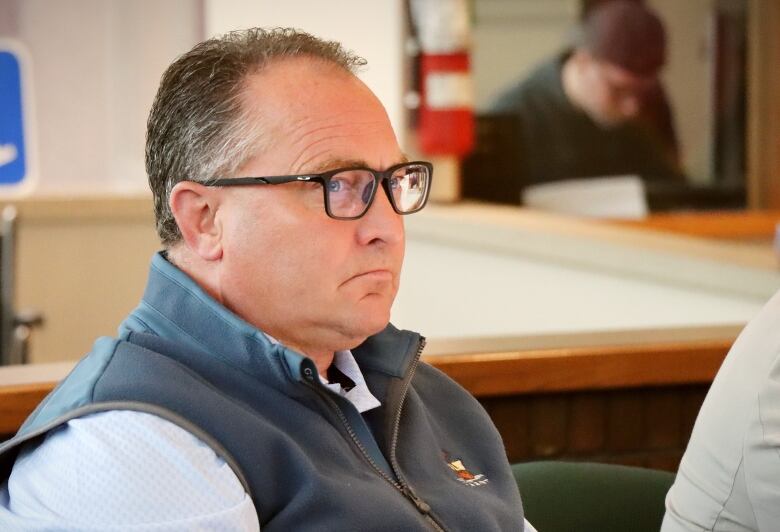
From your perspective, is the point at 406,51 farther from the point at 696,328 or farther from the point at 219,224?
the point at 219,224

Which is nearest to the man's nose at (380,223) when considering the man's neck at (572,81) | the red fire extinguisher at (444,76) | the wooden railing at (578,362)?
the wooden railing at (578,362)

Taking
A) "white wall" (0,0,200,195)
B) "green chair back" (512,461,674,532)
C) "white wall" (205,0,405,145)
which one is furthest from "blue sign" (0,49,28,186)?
"green chair back" (512,461,674,532)

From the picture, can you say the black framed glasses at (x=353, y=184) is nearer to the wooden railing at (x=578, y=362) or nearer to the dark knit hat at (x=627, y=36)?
the wooden railing at (x=578, y=362)

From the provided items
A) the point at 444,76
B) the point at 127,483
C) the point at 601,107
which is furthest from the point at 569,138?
the point at 127,483

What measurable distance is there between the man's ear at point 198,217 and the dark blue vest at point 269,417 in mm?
37

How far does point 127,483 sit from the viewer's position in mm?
1051

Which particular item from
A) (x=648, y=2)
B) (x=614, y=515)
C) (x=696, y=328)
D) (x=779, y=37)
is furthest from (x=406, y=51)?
(x=614, y=515)

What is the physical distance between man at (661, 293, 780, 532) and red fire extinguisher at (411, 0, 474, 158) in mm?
2934

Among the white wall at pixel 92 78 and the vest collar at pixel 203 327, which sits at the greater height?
the white wall at pixel 92 78

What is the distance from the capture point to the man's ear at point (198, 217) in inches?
49.3

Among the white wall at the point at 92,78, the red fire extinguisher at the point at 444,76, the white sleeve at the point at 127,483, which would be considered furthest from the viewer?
the white wall at the point at 92,78

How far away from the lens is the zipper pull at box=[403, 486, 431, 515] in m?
1.28

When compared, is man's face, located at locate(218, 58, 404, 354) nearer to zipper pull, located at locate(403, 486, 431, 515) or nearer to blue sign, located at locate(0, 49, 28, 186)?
zipper pull, located at locate(403, 486, 431, 515)

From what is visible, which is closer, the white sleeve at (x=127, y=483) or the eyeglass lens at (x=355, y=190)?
the white sleeve at (x=127, y=483)
